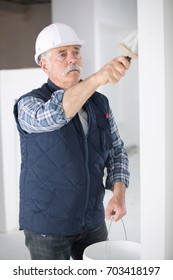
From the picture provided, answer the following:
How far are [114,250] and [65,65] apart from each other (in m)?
0.42

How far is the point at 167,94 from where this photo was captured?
54cm

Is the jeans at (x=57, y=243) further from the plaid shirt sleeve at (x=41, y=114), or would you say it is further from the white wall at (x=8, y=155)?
the white wall at (x=8, y=155)

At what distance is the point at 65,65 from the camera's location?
873mm

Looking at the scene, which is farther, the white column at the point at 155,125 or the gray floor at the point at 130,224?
the gray floor at the point at 130,224

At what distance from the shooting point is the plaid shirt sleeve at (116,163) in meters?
0.91

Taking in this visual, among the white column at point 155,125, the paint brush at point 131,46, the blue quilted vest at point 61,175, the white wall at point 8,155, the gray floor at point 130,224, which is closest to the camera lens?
the white column at point 155,125

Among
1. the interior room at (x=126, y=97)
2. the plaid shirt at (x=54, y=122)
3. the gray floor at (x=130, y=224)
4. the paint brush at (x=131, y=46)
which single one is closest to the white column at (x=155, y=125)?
the interior room at (x=126, y=97)

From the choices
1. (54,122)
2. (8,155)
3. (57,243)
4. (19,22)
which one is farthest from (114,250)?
(19,22)

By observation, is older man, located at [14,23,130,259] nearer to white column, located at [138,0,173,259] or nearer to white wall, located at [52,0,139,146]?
white column, located at [138,0,173,259]

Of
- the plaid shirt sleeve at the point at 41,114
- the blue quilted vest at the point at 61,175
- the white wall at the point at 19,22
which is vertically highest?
the white wall at the point at 19,22

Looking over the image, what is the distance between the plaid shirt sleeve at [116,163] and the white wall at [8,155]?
0.85 metres

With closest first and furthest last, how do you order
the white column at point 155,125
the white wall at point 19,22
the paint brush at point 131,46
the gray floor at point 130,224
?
the white column at point 155,125 < the paint brush at point 131,46 < the gray floor at point 130,224 < the white wall at point 19,22

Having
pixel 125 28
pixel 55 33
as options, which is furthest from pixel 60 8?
pixel 55 33

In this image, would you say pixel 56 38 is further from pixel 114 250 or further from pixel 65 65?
pixel 114 250
